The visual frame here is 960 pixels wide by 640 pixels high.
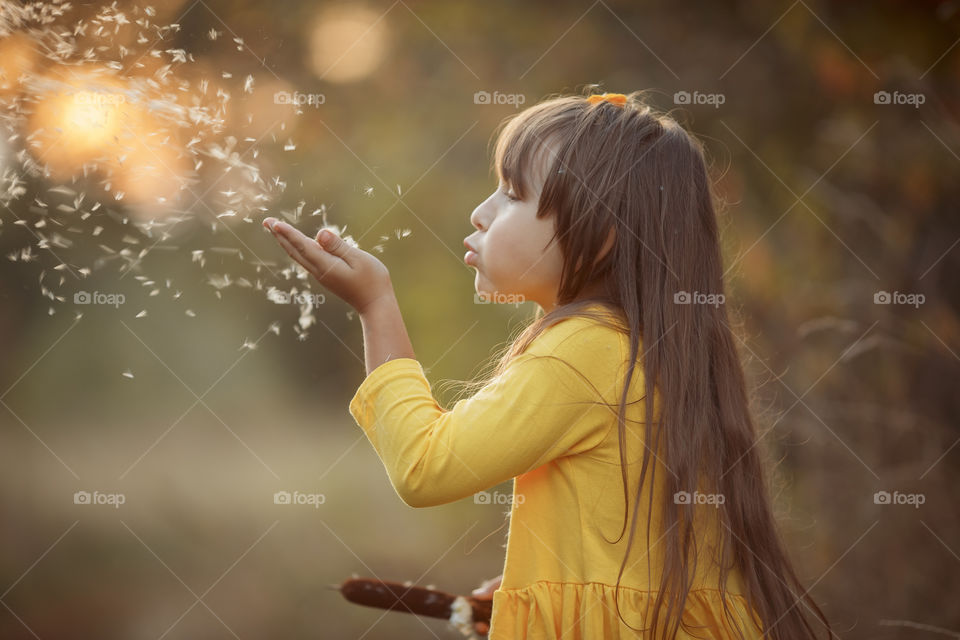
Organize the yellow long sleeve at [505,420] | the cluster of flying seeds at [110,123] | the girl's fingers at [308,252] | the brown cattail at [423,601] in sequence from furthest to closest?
the cluster of flying seeds at [110,123] < the brown cattail at [423,601] < the girl's fingers at [308,252] < the yellow long sleeve at [505,420]

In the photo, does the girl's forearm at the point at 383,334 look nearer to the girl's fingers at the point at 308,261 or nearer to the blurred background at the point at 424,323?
the girl's fingers at the point at 308,261

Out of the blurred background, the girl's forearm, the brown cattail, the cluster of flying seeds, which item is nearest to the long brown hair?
the girl's forearm

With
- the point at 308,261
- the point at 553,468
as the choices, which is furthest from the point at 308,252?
the point at 553,468

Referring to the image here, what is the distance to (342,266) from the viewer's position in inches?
40.9

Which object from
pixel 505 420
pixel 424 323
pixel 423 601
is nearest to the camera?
pixel 505 420

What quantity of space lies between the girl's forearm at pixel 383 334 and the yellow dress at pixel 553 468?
0.03 meters

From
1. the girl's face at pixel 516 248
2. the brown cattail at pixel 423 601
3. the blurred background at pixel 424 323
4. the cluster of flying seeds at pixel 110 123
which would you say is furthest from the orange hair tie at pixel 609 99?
the blurred background at pixel 424 323

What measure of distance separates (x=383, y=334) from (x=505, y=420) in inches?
8.2

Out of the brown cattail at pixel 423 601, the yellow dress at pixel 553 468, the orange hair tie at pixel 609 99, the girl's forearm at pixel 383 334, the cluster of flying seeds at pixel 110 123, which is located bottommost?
the brown cattail at pixel 423 601

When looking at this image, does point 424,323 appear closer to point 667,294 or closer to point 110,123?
point 110,123

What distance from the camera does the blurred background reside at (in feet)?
8.03

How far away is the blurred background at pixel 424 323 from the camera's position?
2.45 metres

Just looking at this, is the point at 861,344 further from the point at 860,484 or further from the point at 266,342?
the point at 266,342

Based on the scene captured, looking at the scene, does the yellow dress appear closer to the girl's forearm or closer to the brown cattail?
the girl's forearm
